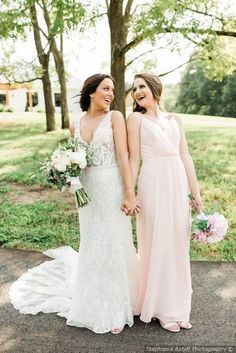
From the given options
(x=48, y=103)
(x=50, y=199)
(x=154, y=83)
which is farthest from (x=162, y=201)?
(x=48, y=103)

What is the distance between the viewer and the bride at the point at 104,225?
13.7 feet

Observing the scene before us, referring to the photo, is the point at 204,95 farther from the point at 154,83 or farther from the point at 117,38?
the point at 154,83

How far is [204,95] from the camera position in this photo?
2071 inches

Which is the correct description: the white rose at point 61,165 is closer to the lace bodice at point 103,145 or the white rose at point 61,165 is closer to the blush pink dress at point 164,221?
the lace bodice at point 103,145

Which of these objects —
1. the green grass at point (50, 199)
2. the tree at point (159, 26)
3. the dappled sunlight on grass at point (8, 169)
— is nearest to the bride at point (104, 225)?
the green grass at point (50, 199)

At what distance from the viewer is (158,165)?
4.19 metres

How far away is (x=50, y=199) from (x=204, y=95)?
46079mm

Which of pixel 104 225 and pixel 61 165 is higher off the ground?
pixel 61 165

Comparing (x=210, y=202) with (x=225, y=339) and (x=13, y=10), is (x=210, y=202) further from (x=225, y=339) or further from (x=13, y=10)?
(x=13, y=10)

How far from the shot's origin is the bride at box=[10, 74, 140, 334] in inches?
164

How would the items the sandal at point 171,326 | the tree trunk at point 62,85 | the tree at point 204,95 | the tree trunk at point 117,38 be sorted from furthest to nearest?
1. the tree at point 204,95
2. the tree trunk at point 62,85
3. the tree trunk at point 117,38
4. the sandal at point 171,326

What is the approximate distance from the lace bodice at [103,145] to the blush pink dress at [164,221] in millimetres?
291

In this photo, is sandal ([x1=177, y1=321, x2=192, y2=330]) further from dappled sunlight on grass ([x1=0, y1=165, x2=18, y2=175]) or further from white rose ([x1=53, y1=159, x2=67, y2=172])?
dappled sunlight on grass ([x1=0, y1=165, x2=18, y2=175])

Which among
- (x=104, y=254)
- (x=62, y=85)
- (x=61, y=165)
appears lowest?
(x=104, y=254)
